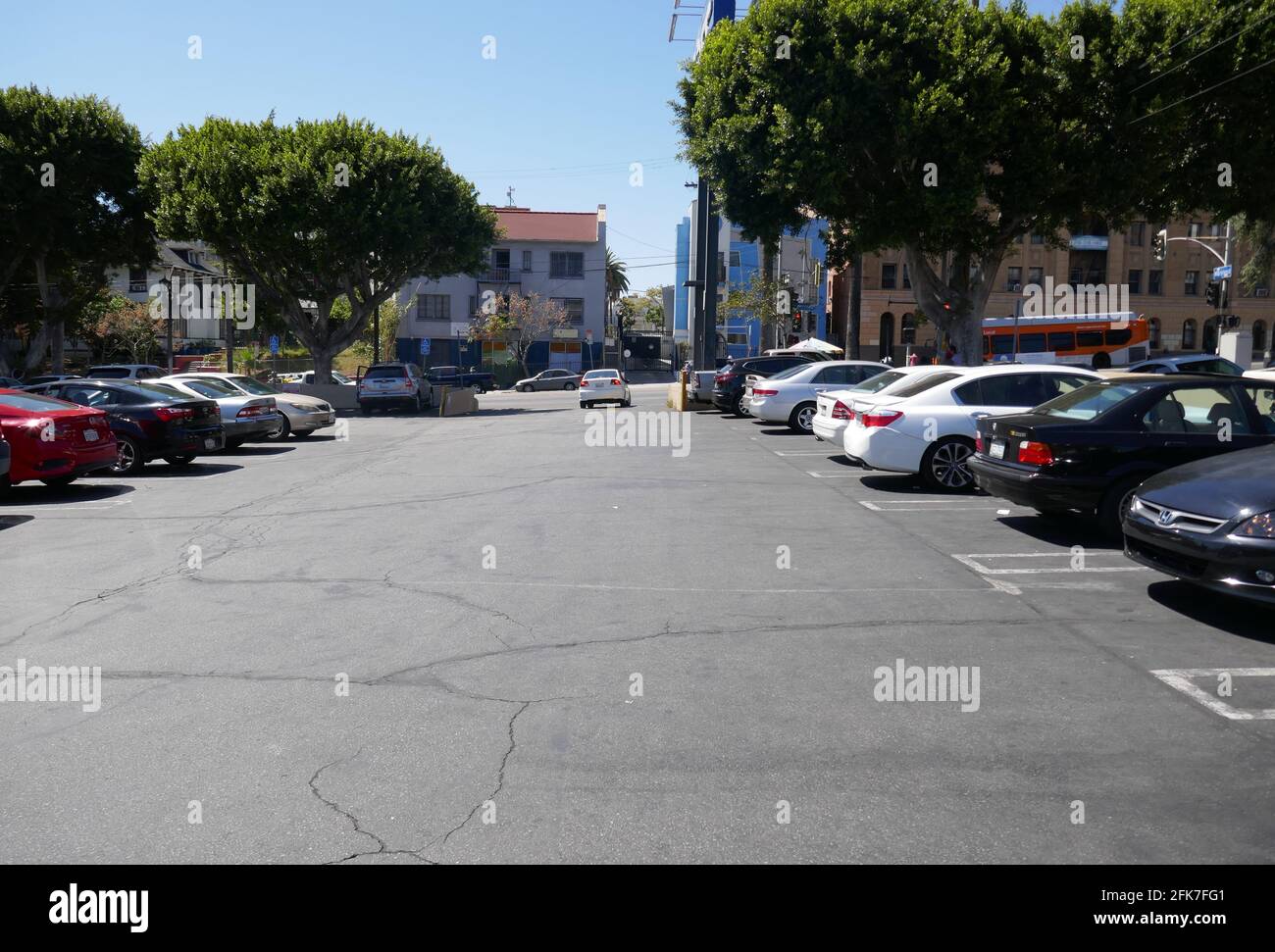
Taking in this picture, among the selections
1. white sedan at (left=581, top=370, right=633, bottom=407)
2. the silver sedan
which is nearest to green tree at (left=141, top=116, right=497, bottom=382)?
white sedan at (left=581, top=370, right=633, bottom=407)

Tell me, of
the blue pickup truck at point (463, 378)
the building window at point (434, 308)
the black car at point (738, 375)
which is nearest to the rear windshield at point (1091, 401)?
the black car at point (738, 375)

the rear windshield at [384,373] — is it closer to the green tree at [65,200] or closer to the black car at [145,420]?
the green tree at [65,200]

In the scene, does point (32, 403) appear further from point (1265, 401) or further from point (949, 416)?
point (1265, 401)

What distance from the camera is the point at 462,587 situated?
7996mm

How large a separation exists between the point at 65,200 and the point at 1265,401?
1415 inches

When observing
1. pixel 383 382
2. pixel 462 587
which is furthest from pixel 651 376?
pixel 462 587

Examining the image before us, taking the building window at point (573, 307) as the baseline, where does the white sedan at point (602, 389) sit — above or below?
below

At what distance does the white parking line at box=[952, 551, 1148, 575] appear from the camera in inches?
338

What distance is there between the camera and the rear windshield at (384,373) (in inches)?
1352

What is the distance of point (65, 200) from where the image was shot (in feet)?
113

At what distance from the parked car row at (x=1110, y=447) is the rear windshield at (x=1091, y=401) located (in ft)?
0.06

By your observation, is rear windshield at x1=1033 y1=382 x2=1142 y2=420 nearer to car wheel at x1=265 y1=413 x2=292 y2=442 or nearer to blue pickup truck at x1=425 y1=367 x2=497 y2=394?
car wheel at x1=265 y1=413 x2=292 y2=442

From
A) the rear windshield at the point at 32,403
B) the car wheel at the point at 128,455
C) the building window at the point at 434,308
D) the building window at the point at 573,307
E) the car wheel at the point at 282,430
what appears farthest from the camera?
the building window at the point at 573,307

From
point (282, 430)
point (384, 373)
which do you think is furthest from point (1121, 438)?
point (384, 373)
